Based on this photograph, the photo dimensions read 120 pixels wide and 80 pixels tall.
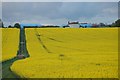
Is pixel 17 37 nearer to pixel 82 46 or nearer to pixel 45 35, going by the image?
pixel 45 35

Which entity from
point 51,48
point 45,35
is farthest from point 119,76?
point 45,35

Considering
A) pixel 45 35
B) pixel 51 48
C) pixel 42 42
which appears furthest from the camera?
pixel 45 35

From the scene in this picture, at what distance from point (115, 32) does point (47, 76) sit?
60561 mm

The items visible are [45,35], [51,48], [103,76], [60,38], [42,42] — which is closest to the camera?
[103,76]

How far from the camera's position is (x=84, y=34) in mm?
80812

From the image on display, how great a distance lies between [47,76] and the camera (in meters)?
22.0

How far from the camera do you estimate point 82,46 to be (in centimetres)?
6256

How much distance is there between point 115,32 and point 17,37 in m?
19.3

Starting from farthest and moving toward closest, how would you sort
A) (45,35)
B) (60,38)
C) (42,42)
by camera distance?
(45,35)
(60,38)
(42,42)

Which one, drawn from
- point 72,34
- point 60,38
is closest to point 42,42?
point 60,38

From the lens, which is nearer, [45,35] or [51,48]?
[51,48]

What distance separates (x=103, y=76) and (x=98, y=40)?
2002 inches

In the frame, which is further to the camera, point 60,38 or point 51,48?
point 60,38

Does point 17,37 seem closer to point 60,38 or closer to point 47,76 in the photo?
point 60,38
